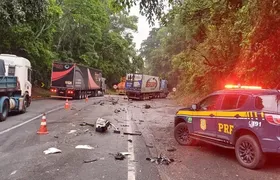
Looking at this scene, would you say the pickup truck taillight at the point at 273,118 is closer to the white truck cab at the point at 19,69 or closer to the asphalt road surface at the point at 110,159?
the asphalt road surface at the point at 110,159

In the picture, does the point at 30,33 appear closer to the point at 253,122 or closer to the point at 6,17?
the point at 6,17

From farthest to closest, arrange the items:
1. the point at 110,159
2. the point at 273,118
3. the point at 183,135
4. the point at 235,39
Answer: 1. the point at 235,39
2. the point at 183,135
3. the point at 110,159
4. the point at 273,118

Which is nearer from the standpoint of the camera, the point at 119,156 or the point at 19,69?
the point at 119,156

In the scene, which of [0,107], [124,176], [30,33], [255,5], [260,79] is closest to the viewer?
[124,176]

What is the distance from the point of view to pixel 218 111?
7.94 meters

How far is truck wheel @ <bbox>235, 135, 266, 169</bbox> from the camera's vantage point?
21.6ft

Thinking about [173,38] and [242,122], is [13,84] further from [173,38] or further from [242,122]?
[173,38]

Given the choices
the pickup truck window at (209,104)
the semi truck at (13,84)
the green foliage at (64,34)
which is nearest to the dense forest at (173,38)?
the green foliage at (64,34)

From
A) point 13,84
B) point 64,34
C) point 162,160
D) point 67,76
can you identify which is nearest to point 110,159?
point 162,160

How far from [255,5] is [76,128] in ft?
24.6

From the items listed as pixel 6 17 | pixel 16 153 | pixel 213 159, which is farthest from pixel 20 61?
pixel 213 159

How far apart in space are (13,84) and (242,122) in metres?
12.1

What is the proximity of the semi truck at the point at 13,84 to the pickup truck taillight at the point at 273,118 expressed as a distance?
1104 centimetres

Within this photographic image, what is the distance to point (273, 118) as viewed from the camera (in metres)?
6.31
